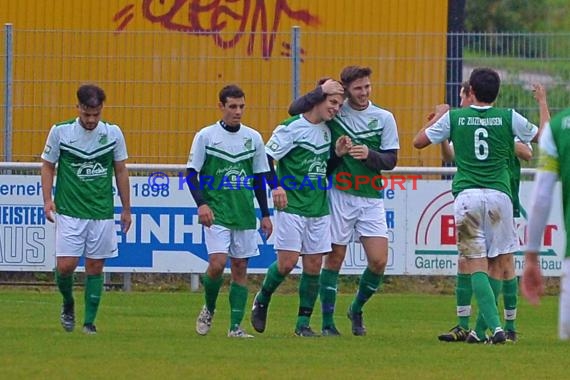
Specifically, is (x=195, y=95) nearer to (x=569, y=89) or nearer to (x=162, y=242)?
(x=162, y=242)

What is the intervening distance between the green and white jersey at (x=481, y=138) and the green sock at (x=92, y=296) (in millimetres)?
3043

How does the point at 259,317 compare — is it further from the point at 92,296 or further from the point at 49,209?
the point at 49,209

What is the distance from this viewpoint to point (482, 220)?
11203 mm

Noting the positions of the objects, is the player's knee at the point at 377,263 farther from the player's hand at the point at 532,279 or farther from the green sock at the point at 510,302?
the player's hand at the point at 532,279

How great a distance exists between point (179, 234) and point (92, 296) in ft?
16.0

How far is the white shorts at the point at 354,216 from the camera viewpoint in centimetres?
1211

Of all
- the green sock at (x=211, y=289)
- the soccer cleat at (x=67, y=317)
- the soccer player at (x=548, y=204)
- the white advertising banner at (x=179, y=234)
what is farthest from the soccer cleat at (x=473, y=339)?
the white advertising banner at (x=179, y=234)

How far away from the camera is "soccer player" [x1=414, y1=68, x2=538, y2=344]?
11164 mm

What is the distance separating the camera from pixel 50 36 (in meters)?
17.6

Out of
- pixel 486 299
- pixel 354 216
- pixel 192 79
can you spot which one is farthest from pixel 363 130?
pixel 192 79

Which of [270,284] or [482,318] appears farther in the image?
[270,284]

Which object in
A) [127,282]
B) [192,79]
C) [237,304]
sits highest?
[192,79]

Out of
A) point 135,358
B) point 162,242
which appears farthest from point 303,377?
point 162,242

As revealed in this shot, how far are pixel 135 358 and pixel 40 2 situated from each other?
10.2 meters
